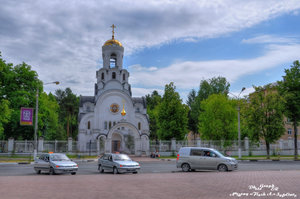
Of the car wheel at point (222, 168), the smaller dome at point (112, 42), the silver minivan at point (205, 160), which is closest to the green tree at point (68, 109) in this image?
the smaller dome at point (112, 42)

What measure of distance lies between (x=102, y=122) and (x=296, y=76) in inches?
1245

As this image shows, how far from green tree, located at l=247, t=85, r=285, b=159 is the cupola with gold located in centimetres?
2849

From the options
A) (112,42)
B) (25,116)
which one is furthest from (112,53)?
(25,116)

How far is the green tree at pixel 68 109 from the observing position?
247ft

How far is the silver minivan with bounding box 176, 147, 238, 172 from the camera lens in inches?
756

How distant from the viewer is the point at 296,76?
38625 millimetres

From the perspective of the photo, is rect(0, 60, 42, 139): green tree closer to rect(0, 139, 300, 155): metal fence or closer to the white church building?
rect(0, 139, 300, 155): metal fence

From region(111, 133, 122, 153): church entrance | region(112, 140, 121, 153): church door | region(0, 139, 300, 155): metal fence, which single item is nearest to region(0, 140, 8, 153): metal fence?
region(0, 139, 300, 155): metal fence

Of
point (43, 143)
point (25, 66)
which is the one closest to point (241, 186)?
point (43, 143)

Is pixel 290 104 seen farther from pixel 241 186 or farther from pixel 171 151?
pixel 241 186

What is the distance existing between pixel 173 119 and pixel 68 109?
3677 centimetres

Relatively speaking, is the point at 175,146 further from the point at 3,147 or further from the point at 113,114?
the point at 3,147

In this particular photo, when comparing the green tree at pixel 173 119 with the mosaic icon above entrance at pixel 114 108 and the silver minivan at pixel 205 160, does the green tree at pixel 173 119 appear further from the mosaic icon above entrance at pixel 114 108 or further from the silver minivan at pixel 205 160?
the silver minivan at pixel 205 160

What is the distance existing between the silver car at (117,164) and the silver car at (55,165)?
2.00 meters
